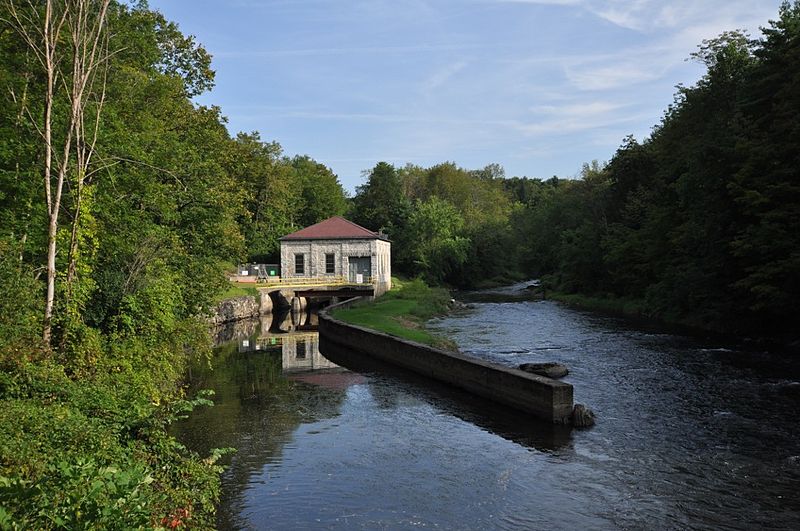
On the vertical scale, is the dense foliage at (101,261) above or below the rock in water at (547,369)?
above

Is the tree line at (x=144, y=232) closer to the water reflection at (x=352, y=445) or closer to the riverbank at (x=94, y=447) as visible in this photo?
the riverbank at (x=94, y=447)

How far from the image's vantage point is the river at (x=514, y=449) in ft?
32.1

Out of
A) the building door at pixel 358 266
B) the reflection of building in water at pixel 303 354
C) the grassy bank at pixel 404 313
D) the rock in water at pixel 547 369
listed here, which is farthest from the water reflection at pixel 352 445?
the building door at pixel 358 266

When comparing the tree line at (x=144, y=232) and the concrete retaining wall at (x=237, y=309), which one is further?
the concrete retaining wall at (x=237, y=309)

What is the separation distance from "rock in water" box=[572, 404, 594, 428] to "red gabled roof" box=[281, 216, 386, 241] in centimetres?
3828

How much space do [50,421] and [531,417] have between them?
36.6 ft

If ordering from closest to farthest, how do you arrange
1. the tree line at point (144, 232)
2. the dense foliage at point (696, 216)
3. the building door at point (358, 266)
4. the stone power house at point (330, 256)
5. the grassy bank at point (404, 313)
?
the tree line at point (144, 232), the dense foliage at point (696, 216), the grassy bank at point (404, 313), the stone power house at point (330, 256), the building door at point (358, 266)

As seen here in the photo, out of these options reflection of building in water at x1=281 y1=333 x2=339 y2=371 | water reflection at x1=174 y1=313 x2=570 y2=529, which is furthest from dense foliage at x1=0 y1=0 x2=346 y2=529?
reflection of building in water at x1=281 y1=333 x2=339 y2=371

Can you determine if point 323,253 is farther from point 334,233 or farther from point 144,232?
point 144,232

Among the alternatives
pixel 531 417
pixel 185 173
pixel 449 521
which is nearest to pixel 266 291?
pixel 185 173

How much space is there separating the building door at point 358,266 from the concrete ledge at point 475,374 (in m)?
22.5

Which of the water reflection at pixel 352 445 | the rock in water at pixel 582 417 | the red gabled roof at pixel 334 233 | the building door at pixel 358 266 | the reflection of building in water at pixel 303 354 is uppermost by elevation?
the red gabled roof at pixel 334 233

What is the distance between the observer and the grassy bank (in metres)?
27.4

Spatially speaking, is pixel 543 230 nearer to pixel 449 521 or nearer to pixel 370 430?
pixel 370 430
